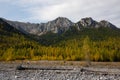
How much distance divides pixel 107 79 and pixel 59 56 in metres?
118

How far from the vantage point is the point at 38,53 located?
6506 inches

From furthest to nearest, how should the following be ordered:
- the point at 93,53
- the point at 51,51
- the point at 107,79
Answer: the point at 51,51 → the point at 93,53 → the point at 107,79

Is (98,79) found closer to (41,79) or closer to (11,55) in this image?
(41,79)

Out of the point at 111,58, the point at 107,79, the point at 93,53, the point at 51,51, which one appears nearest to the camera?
the point at 107,79

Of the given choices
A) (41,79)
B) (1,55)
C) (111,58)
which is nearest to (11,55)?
(1,55)

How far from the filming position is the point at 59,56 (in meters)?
153

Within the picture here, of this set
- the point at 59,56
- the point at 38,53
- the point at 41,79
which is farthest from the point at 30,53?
the point at 41,79

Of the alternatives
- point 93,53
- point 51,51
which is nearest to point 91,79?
point 93,53

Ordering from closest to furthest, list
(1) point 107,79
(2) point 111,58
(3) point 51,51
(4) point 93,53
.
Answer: (1) point 107,79 → (2) point 111,58 → (4) point 93,53 → (3) point 51,51

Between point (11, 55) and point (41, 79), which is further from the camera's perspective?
point (11, 55)

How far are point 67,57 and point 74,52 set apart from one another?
584 cm

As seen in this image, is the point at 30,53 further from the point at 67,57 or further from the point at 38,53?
the point at 67,57

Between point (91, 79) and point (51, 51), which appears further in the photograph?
point (51, 51)

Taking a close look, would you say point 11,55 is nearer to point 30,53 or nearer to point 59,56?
point 30,53
